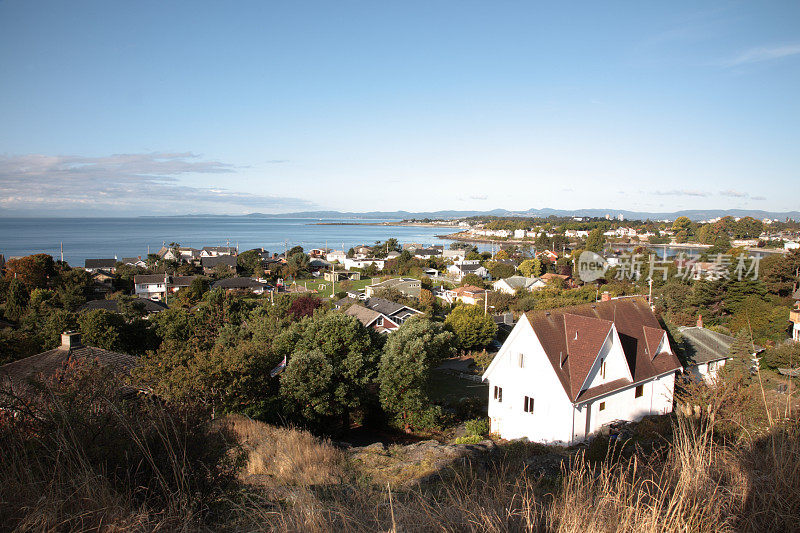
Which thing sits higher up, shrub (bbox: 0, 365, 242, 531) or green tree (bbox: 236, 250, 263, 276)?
shrub (bbox: 0, 365, 242, 531)

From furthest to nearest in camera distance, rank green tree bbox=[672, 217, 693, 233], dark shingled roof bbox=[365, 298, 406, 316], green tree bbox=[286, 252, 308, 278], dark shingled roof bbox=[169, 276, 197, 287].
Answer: green tree bbox=[672, 217, 693, 233] < green tree bbox=[286, 252, 308, 278] < dark shingled roof bbox=[169, 276, 197, 287] < dark shingled roof bbox=[365, 298, 406, 316]

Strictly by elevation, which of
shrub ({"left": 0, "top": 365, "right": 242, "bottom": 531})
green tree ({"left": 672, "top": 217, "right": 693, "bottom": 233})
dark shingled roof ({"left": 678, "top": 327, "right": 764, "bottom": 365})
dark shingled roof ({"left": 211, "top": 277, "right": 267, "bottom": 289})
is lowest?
dark shingled roof ({"left": 211, "top": 277, "right": 267, "bottom": 289})

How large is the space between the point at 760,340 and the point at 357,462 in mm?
27620

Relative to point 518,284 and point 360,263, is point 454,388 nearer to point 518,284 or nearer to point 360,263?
point 518,284

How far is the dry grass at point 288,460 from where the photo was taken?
613cm

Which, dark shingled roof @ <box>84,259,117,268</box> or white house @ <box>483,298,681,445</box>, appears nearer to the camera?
white house @ <box>483,298,681,445</box>

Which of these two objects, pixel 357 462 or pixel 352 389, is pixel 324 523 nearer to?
pixel 357 462

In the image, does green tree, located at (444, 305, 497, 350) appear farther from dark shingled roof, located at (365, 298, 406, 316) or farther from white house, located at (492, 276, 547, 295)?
white house, located at (492, 276, 547, 295)

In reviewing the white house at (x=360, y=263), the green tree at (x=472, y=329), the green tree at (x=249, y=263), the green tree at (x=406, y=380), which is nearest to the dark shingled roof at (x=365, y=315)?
the green tree at (x=472, y=329)

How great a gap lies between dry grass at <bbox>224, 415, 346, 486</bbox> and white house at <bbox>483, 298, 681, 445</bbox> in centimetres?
691

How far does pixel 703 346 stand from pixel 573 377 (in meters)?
11.2

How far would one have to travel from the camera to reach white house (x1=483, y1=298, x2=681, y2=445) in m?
13.4

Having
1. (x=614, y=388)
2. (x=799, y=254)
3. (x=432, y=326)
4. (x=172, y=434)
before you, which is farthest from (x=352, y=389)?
(x=799, y=254)

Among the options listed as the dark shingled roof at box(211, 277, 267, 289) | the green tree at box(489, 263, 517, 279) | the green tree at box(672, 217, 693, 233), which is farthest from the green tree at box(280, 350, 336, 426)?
the green tree at box(672, 217, 693, 233)
